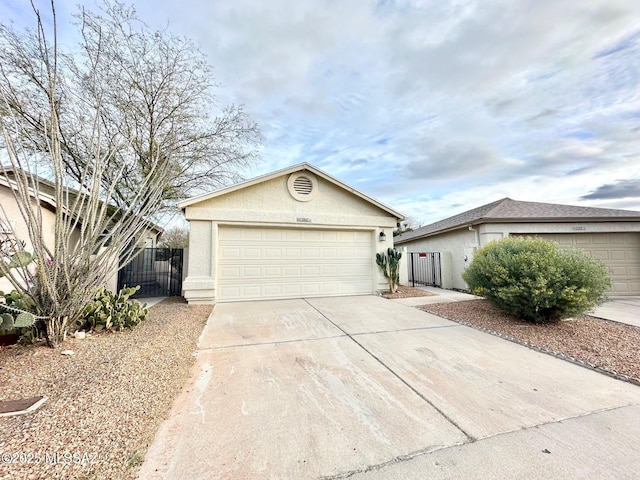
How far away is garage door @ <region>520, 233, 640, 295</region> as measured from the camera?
9.09m

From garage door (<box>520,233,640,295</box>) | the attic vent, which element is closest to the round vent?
the attic vent

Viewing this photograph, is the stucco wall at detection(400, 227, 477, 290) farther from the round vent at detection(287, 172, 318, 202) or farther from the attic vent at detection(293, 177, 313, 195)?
the attic vent at detection(293, 177, 313, 195)

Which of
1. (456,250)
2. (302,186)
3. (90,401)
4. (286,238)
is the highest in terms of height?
(302,186)

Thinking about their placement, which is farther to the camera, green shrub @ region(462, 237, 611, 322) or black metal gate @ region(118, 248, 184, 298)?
black metal gate @ region(118, 248, 184, 298)

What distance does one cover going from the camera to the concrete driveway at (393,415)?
1819 mm

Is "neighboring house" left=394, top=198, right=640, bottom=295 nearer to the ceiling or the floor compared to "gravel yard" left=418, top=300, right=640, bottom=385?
nearer to the ceiling

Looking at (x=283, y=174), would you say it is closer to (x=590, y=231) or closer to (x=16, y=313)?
(x=16, y=313)

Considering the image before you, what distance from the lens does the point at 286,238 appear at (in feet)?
28.9

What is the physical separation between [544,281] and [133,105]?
41.3ft

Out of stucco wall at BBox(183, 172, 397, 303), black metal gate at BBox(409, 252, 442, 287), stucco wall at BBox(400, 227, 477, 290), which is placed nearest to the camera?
stucco wall at BBox(183, 172, 397, 303)

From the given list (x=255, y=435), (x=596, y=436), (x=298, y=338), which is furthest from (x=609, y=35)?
(x=255, y=435)

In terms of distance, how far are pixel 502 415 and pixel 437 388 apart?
63 centimetres

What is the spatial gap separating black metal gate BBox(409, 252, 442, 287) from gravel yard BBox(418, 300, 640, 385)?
554 centimetres

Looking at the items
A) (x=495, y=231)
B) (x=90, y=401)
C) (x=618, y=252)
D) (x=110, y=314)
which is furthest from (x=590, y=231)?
(x=110, y=314)
